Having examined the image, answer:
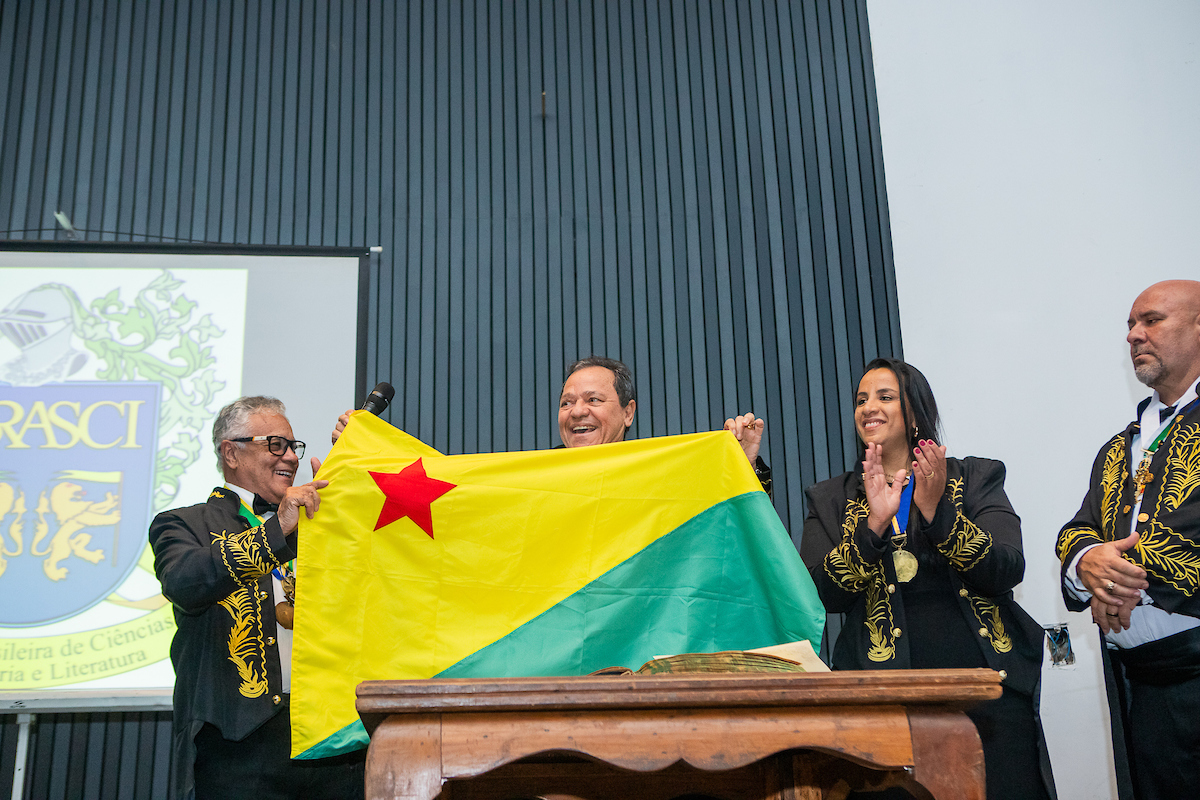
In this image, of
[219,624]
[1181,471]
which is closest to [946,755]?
[1181,471]

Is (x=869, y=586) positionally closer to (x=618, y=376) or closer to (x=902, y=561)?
(x=902, y=561)

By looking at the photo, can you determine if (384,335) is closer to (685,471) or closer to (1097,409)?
(685,471)

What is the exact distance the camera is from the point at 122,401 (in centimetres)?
345

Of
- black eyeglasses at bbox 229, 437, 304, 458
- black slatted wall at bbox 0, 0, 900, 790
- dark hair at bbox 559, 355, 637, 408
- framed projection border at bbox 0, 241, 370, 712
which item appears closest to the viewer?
black eyeglasses at bbox 229, 437, 304, 458

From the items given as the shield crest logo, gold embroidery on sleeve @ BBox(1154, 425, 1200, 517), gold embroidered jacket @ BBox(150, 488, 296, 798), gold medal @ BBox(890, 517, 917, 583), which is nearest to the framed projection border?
the shield crest logo

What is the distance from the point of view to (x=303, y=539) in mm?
2154

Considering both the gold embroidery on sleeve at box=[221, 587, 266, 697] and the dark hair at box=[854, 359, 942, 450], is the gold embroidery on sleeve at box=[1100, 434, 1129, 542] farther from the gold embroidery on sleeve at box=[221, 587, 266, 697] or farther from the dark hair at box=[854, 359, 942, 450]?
the gold embroidery on sleeve at box=[221, 587, 266, 697]

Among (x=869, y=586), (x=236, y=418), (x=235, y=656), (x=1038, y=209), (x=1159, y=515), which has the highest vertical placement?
(x=1038, y=209)

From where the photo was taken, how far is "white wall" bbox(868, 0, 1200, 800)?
3609mm

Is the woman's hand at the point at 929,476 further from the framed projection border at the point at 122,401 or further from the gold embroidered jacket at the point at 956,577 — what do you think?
the framed projection border at the point at 122,401

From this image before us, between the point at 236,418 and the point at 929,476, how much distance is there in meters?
1.85

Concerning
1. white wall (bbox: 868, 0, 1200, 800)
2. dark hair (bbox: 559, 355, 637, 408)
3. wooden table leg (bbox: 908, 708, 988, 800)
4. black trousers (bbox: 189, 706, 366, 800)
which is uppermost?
white wall (bbox: 868, 0, 1200, 800)

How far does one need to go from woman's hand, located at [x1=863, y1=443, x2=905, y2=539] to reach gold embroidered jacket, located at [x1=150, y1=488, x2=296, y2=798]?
1.38 m

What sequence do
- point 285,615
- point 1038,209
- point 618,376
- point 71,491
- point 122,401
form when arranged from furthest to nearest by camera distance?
1. point 1038,209
2. point 122,401
3. point 71,491
4. point 618,376
5. point 285,615
